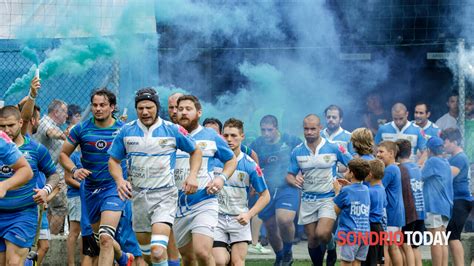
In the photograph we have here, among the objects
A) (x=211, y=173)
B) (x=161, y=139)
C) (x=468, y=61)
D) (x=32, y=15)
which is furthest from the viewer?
(x=468, y=61)

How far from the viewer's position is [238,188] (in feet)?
36.8

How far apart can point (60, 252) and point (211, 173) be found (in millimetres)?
3686

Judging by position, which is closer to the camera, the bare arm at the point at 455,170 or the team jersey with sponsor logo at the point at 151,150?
the team jersey with sponsor logo at the point at 151,150

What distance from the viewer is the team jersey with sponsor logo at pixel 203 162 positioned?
10453 mm

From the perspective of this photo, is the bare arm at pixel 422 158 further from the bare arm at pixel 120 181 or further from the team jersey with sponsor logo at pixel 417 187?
the bare arm at pixel 120 181

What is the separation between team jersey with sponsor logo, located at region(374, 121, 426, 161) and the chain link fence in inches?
153

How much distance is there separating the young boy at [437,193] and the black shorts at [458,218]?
12 centimetres

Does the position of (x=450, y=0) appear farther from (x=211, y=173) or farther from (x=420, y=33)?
(x=211, y=173)

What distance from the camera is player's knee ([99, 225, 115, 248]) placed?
10406 millimetres

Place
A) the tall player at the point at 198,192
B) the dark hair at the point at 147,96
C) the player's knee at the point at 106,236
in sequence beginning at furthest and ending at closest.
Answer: the player's knee at the point at 106,236, the tall player at the point at 198,192, the dark hair at the point at 147,96

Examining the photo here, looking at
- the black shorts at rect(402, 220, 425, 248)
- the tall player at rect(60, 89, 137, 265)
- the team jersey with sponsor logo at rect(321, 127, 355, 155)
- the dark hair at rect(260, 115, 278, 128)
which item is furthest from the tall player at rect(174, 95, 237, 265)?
the team jersey with sponsor logo at rect(321, 127, 355, 155)

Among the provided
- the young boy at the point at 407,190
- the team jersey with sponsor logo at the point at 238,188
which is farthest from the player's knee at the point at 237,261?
the young boy at the point at 407,190

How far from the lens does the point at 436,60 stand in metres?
17.4

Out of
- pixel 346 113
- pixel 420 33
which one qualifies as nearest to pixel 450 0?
pixel 420 33
